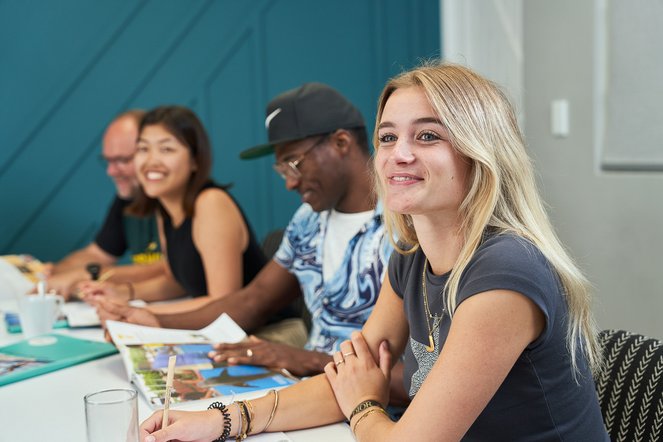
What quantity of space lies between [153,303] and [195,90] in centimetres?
152

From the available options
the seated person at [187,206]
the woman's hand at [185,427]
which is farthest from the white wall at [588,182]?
the woman's hand at [185,427]

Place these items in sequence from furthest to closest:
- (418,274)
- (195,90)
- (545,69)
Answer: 1. (195,90)
2. (545,69)
3. (418,274)

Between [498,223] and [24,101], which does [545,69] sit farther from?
[24,101]

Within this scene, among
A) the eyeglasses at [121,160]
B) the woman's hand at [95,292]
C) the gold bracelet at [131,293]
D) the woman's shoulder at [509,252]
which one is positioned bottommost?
the gold bracelet at [131,293]

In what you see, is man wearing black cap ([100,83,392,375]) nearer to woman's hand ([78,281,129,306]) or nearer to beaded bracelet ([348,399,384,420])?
woman's hand ([78,281,129,306])

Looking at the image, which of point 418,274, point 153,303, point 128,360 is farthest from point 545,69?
point 128,360

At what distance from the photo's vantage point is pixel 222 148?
3814 millimetres

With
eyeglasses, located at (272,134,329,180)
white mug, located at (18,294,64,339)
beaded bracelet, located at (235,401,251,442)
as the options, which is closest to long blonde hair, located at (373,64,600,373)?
beaded bracelet, located at (235,401,251,442)

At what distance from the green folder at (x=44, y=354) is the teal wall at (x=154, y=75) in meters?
1.70

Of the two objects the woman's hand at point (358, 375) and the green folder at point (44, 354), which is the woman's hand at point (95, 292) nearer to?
the green folder at point (44, 354)

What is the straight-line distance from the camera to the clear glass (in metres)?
1.10

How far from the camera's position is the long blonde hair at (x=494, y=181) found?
1.20m

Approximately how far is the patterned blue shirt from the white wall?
100 cm

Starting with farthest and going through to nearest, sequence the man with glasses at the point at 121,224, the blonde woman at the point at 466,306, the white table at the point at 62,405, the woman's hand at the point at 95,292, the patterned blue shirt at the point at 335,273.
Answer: the man with glasses at the point at 121,224, the woman's hand at the point at 95,292, the patterned blue shirt at the point at 335,273, the white table at the point at 62,405, the blonde woman at the point at 466,306
